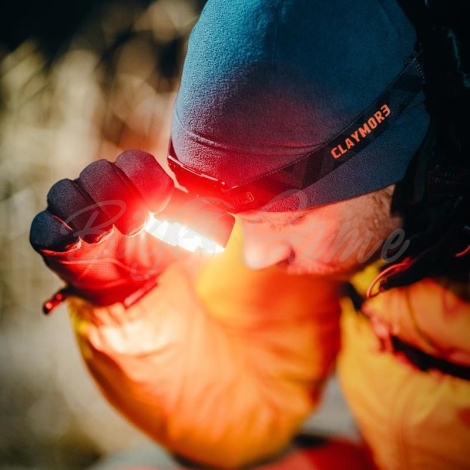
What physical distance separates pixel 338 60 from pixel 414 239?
0.40 meters

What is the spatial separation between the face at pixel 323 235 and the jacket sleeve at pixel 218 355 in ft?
1.05

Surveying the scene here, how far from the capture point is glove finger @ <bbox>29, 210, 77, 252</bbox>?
83 centimetres

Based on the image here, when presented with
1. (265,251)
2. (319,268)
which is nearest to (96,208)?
(265,251)

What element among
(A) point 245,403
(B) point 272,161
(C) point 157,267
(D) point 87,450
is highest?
(B) point 272,161

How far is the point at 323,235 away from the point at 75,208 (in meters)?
0.49

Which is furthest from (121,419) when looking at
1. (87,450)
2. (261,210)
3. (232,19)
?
(232,19)

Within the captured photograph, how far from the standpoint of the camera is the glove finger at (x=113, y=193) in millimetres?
809

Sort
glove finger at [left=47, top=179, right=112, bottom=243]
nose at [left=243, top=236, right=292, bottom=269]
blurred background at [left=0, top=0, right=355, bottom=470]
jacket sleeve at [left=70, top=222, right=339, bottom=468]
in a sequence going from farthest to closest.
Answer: blurred background at [left=0, top=0, right=355, bottom=470], jacket sleeve at [left=70, top=222, right=339, bottom=468], nose at [left=243, top=236, right=292, bottom=269], glove finger at [left=47, top=179, right=112, bottom=243]

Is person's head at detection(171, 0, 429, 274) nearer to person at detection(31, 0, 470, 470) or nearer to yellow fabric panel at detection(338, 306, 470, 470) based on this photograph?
person at detection(31, 0, 470, 470)

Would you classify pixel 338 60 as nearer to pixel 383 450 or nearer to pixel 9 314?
pixel 383 450

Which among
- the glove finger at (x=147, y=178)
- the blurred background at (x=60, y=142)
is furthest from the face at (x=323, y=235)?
the blurred background at (x=60, y=142)

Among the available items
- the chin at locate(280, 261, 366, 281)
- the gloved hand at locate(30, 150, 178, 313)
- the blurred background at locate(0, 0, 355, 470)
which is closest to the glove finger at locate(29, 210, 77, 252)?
the gloved hand at locate(30, 150, 178, 313)

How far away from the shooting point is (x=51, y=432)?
198cm

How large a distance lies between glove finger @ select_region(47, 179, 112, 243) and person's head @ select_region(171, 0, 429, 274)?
0.57ft
